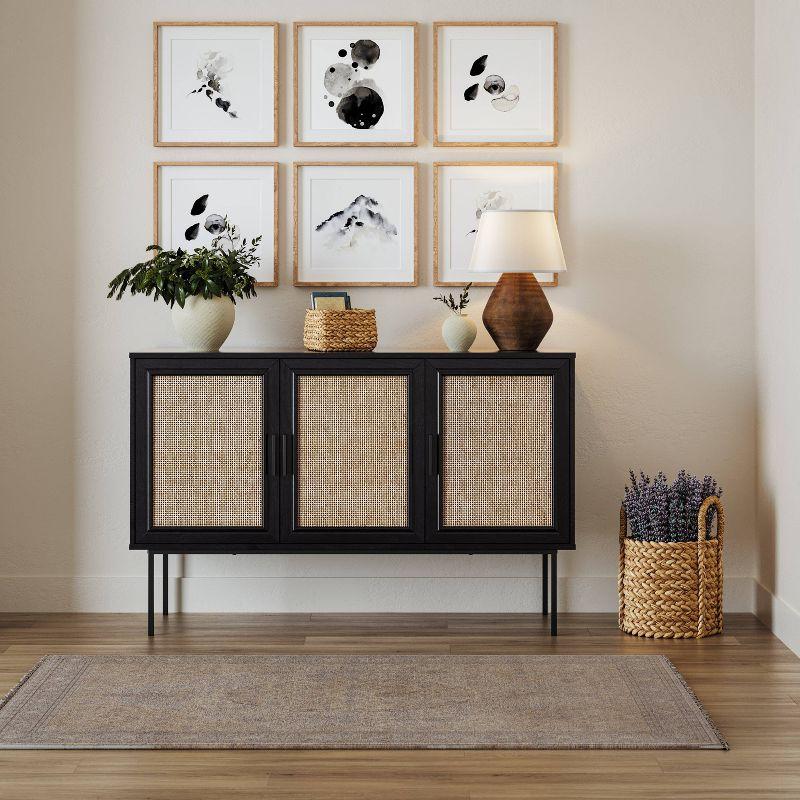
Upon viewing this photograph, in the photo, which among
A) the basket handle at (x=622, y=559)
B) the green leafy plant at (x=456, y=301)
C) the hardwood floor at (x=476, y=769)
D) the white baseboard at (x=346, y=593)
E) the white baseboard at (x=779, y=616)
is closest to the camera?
the hardwood floor at (x=476, y=769)

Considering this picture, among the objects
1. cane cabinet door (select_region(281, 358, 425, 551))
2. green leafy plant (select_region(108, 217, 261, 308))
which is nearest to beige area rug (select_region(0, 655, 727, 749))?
cane cabinet door (select_region(281, 358, 425, 551))

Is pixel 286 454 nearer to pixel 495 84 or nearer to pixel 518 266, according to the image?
pixel 518 266

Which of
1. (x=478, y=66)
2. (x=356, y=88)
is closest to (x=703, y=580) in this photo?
(x=478, y=66)

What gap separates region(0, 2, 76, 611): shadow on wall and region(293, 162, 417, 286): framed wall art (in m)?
0.85

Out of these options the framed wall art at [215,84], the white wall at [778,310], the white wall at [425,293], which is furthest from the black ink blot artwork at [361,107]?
the white wall at [778,310]

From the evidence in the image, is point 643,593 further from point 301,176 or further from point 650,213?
point 301,176

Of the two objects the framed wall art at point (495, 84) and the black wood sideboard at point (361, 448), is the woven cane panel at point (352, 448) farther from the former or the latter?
the framed wall art at point (495, 84)

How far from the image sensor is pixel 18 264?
376cm

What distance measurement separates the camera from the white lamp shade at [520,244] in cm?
343

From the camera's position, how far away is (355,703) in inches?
110

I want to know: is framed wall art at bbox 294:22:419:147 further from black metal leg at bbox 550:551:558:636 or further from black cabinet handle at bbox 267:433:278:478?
black metal leg at bbox 550:551:558:636

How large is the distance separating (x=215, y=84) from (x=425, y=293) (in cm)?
107

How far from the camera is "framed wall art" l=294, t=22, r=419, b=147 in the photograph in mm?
3725

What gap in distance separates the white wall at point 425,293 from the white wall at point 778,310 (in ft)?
0.28
